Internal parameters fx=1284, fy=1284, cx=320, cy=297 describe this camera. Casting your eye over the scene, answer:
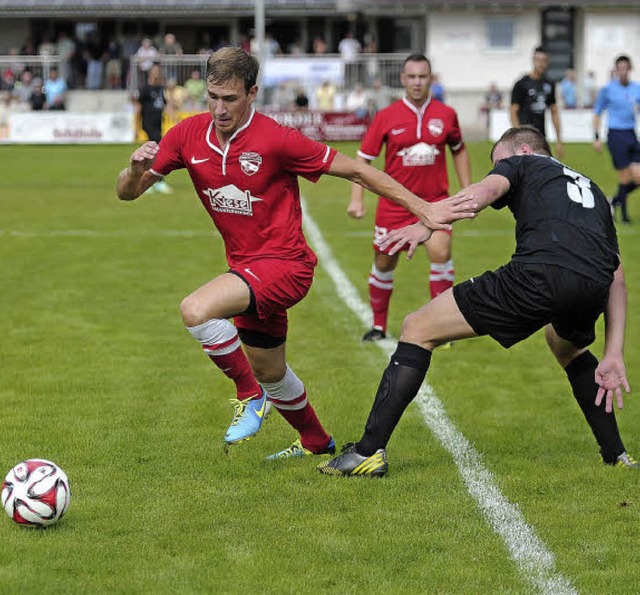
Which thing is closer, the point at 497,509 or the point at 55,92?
the point at 497,509

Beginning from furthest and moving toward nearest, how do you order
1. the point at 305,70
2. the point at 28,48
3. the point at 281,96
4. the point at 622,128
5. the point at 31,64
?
1. the point at 28,48
2. the point at 31,64
3. the point at 305,70
4. the point at 281,96
5. the point at 622,128

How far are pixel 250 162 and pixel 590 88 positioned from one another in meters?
→ 38.4

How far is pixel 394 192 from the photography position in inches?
241

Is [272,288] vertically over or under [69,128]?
over

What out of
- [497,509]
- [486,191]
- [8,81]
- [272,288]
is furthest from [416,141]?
[8,81]

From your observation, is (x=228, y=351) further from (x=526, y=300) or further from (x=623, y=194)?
(x=623, y=194)

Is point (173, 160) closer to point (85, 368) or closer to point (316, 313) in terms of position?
point (85, 368)

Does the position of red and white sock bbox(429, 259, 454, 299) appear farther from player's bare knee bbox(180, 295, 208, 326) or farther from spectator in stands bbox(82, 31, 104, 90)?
spectator in stands bbox(82, 31, 104, 90)

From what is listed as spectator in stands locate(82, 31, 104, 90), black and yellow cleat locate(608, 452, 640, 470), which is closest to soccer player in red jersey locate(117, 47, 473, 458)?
black and yellow cleat locate(608, 452, 640, 470)

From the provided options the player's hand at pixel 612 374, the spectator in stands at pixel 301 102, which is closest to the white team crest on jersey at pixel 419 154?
the player's hand at pixel 612 374

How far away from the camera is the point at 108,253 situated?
49.3 ft

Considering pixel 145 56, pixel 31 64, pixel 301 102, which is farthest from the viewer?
pixel 31 64

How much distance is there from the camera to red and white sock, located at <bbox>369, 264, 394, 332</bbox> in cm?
1028

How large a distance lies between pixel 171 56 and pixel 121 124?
518 cm
